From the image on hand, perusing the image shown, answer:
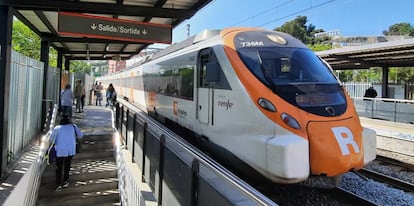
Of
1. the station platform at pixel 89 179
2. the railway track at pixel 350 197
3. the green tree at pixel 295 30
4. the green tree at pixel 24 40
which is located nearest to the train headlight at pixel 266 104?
the railway track at pixel 350 197

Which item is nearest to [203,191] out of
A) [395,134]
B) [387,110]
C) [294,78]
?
[294,78]

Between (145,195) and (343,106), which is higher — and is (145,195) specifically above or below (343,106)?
below

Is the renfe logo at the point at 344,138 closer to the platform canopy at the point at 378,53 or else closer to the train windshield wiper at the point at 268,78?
the train windshield wiper at the point at 268,78

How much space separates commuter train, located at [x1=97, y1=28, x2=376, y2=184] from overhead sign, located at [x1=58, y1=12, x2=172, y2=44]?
2.60 meters

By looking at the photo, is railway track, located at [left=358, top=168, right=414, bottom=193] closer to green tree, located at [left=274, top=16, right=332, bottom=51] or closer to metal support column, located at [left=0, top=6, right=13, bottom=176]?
metal support column, located at [left=0, top=6, right=13, bottom=176]

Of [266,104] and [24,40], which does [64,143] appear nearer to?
[266,104]

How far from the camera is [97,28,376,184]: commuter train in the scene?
5.27 meters

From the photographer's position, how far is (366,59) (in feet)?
57.9

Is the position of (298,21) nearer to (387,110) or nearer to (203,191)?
(387,110)

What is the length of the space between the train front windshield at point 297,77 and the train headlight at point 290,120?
0.31 m

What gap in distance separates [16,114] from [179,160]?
5412 millimetres

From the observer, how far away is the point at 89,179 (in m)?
8.66

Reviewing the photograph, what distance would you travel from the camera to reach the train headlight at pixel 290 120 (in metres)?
5.39

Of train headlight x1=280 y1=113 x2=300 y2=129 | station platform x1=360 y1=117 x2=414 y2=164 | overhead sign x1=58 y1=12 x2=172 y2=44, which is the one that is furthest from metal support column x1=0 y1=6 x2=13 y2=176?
station platform x1=360 y1=117 x2=414 y2=164
